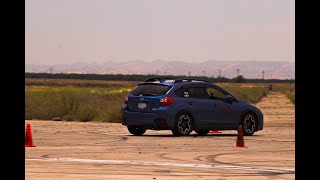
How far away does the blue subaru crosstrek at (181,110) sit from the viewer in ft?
71.9

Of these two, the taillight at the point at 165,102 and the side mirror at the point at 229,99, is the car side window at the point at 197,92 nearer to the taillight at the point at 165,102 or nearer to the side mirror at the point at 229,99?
the side mirror at the point at 229,99

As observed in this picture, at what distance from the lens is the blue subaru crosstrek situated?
71.9 ft

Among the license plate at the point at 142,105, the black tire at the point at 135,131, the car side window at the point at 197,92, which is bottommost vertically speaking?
the black tire at the point at 135,131

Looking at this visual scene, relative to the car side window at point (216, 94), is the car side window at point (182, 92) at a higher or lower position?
higher

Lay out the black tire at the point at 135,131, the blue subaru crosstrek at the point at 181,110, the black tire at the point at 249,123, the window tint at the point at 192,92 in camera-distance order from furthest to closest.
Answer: the black tire at the point at 249,123, the black tire at the point at 135,131, the window tint at the point at 192,92, the blue subaru crosstrek at the point at 181,110

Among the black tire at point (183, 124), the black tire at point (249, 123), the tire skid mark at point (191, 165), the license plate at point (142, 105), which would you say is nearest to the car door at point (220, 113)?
the black tire at point (249, 123)

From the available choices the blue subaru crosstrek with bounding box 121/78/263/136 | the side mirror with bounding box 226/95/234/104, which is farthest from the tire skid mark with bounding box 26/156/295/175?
the side mirror with bounding box 226/95/234/104

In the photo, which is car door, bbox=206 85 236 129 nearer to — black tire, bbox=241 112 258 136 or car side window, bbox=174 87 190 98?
black tire, bbox=241 112 258 136

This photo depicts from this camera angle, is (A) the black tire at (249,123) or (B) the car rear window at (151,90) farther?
(A) the black tire at (249,123)

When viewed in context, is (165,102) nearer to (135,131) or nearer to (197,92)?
(197,92)

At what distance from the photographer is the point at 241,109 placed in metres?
23.6
